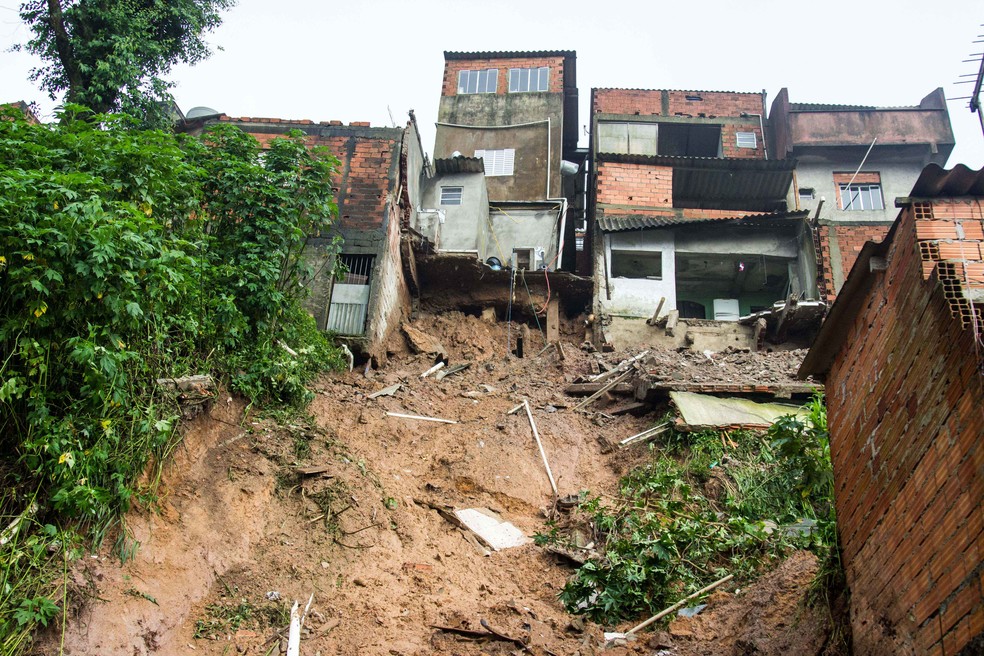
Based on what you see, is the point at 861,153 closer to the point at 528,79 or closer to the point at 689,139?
the point at 689,139

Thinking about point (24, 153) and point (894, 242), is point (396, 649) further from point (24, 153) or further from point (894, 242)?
point (24, 153)

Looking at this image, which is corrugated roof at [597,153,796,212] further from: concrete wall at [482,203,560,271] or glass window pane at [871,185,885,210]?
glass window pane at [871,185,885,210]

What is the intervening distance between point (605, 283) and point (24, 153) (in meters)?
14.7

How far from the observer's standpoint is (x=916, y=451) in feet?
14.6

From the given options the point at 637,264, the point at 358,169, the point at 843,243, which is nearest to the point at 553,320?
the point at 637,264

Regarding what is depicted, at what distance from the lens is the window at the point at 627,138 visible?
25.9 meters

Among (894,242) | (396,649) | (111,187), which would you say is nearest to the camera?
(894,242)

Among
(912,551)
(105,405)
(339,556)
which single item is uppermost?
(105,405)

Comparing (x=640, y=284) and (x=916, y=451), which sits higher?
(x=640, y=284)

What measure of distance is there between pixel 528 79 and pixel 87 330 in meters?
24.4

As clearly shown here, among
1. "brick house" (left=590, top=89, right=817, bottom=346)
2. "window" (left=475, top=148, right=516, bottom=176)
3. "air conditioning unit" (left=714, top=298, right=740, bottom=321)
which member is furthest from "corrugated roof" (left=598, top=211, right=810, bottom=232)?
"window" (left=475, top=148, right=516, bottom=176)

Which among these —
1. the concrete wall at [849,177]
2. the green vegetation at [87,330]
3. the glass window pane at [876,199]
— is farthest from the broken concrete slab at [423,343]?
the glass window pane at [876,199]

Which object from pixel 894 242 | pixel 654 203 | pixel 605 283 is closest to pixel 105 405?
pixel 894 242

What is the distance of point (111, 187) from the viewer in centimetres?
753
